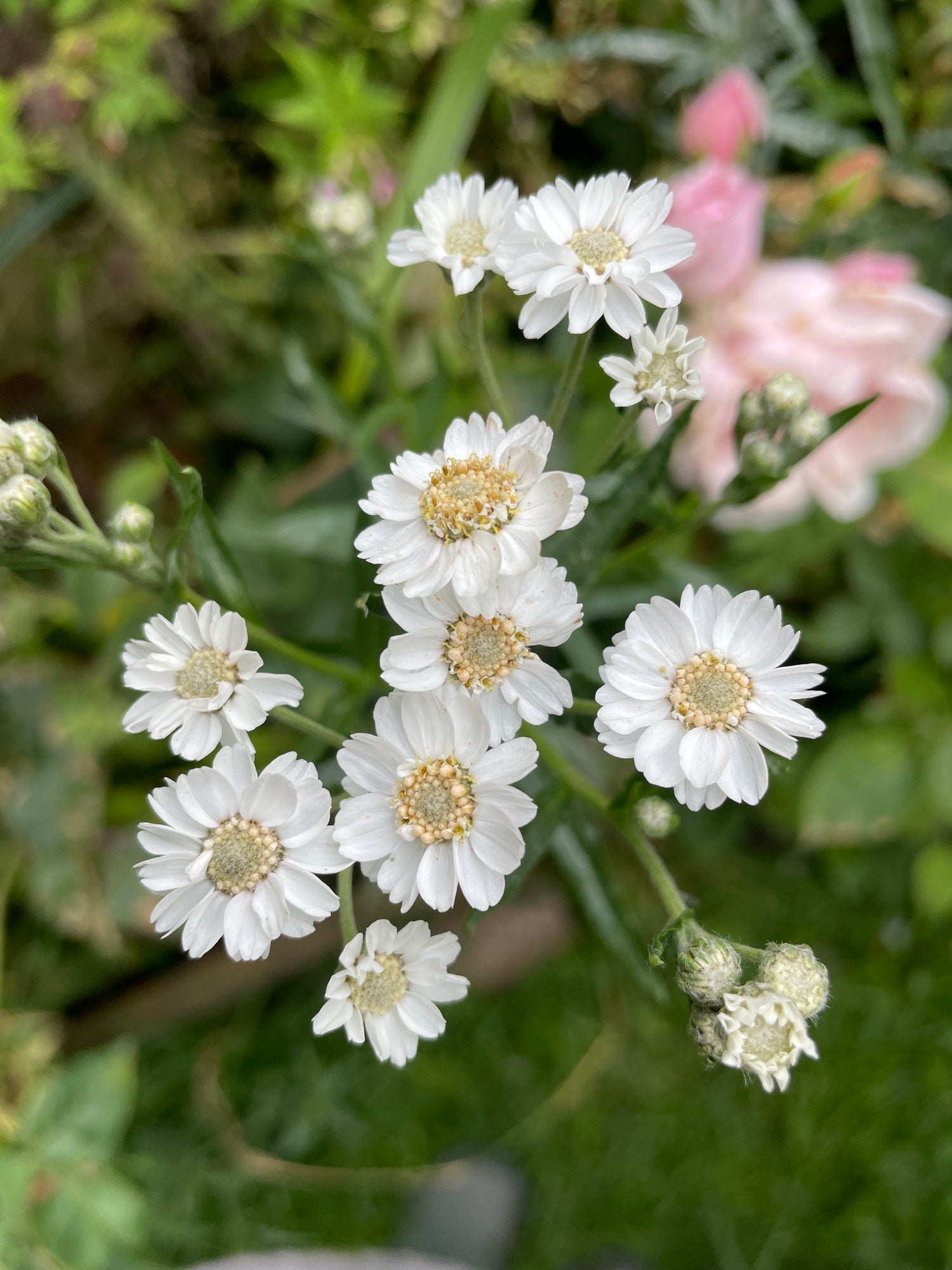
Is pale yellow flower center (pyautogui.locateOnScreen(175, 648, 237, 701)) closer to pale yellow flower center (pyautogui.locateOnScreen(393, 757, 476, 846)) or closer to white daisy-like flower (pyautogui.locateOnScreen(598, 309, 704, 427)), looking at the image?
pale yellow flower center (pyautogui.locateOnScreen(393, 757, 476, 846))

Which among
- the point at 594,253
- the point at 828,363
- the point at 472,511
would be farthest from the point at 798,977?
the point at 828,363

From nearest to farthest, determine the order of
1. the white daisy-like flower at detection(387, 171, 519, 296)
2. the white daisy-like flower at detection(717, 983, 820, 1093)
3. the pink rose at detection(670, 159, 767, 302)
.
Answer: the white daisy-like flower at detection(717, 983, 820, 1093) → the white daisy-like flower at detection(387, 171, 519, 296) → the pink rose at detection(670, 159, 767, 302)

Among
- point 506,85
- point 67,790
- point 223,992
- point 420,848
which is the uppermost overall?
point 506,85

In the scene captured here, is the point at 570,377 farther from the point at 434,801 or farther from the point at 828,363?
the point at 828,363

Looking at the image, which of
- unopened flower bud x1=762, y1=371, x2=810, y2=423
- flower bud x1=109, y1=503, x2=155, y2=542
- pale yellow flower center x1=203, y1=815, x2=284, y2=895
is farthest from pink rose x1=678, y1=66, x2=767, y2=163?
pale yellow flower center x1=203, y1=815, x2=284, y2=895

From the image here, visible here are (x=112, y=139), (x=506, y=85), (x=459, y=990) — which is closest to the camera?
(x=459, y=990)

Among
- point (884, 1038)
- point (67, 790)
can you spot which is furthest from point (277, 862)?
point (884, 1038)

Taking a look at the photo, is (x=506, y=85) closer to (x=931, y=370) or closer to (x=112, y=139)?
(x=112, y=139)
